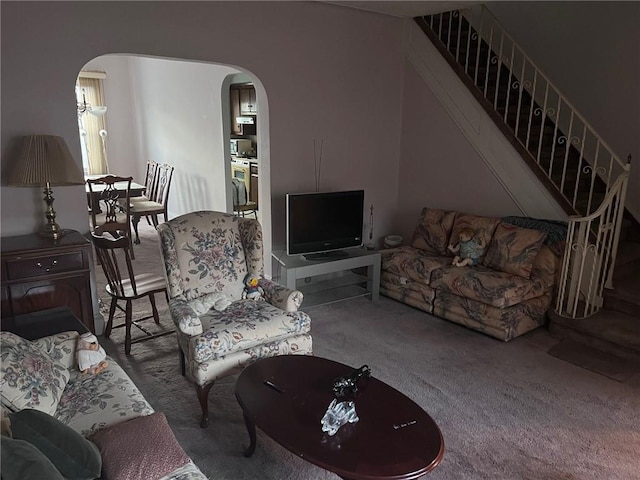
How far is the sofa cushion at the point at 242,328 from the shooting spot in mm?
2611

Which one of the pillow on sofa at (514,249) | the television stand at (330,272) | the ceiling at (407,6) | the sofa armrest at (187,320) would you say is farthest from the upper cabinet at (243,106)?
the sofa armrest at (187,320)

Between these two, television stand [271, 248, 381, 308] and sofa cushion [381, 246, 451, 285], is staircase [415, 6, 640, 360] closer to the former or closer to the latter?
sofa cushion [381, 246, 451, 285]

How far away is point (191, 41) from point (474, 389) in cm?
324

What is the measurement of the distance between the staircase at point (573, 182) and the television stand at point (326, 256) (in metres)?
1.79

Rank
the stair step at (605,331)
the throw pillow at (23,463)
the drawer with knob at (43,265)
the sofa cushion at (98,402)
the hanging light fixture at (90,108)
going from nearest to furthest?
1. the throw pillow at (23,463)
2. the sofa cushion at (98,402)
3. the drawer with knob at (43,265)
4. the stair step at (605,331)
5. the hanging light fixture at (90,108)

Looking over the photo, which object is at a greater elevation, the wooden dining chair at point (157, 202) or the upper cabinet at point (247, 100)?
the upper cabinet at point (247, 100)

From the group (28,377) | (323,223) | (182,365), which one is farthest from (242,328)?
(323,223)

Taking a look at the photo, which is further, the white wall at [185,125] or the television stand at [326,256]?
the white wall at [185,125]

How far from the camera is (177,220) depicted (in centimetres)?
318

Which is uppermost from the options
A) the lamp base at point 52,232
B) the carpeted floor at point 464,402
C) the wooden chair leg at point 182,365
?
the lamp base at point 52,232

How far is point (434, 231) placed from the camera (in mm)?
4512

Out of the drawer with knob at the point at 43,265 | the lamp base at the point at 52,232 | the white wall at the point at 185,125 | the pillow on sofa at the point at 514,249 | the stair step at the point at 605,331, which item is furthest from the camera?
the white wall at the point at 185,125

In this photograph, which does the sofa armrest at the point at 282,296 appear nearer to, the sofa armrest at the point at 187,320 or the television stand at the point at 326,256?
the sofa armrest at the point at 187,320

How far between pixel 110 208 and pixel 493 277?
4.29 metres
